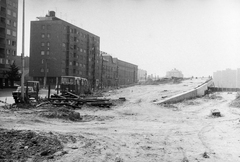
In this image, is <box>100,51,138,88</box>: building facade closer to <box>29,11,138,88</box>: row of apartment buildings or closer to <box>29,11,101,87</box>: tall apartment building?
<box>29,11,138,88</box>: row of apartment buildings

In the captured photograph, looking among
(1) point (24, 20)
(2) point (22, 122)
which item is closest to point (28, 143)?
(2) point (22, 122)

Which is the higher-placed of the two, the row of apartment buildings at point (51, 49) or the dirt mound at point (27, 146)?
the row of apartment buildings at point (51, 49)

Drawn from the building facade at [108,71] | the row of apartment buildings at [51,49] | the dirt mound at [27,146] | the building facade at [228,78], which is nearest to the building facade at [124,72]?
the building facade at [108,71]

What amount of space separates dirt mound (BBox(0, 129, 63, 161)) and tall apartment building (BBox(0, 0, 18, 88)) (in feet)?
167

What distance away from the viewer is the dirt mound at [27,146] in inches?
198

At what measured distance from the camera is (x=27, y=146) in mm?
5594

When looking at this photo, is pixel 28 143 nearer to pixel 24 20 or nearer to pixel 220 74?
pixel 24 20

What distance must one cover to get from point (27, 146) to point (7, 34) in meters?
55.6

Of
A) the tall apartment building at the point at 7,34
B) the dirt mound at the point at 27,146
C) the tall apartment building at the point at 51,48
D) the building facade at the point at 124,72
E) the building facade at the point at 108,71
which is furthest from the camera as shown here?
the building facade at the point at 124,72

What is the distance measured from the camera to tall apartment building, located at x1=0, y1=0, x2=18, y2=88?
52.7 metres

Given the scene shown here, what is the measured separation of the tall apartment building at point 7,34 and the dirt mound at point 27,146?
5080 cm

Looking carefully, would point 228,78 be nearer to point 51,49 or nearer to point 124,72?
point 124,72

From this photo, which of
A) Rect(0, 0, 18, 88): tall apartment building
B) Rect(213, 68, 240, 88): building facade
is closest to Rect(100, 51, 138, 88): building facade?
Rect(0, 0, 18, 88): tall apartment building

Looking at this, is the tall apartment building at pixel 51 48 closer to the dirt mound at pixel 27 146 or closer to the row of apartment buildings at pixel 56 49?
the row of apartment buildings at pixel 56 49
